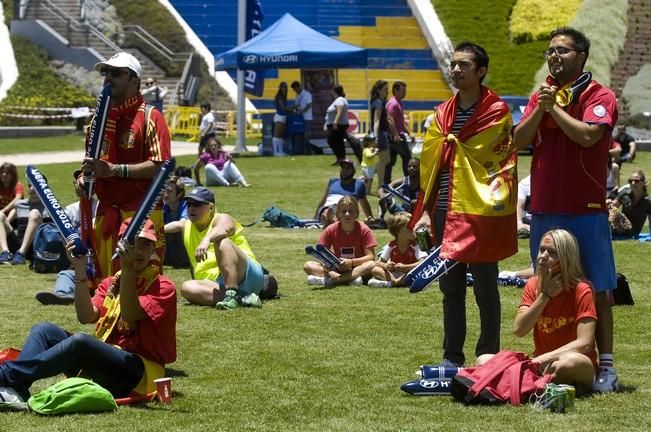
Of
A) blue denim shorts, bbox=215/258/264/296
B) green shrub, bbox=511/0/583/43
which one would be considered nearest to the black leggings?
blue denim shorts, bbox=215/258/264/296

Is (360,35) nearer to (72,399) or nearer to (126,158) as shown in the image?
(126,158)

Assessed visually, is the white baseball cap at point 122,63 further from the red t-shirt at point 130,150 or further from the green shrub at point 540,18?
the green shrub at point 540,18

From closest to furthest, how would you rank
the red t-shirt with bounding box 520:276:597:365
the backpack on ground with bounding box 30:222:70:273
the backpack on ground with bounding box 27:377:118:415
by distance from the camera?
the backpack on ground with bounding box 27:377:118:415 < the red t-shirt with bounding box 520:276:597:365 < the backpack on ground with bounding box 30:222:70:273

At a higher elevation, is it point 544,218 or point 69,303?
point 544,218

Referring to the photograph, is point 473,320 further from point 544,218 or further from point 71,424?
point 71,424

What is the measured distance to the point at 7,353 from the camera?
7812 millimetres

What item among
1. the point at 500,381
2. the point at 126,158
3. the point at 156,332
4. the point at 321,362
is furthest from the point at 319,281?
the point at 500,381

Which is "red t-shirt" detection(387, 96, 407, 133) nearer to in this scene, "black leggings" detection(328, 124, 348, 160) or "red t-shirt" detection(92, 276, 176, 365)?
"black leggings" detection(328, 124, 348, 160)

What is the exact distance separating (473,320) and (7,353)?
4170 millimetres

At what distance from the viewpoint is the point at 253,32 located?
1347 inches

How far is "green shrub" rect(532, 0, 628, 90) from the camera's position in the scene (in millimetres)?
42750

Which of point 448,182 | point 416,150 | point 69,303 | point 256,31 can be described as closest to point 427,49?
point 256,31

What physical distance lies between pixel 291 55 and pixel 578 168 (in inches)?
915

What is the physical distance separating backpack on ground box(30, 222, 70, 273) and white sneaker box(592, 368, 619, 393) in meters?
7.41
